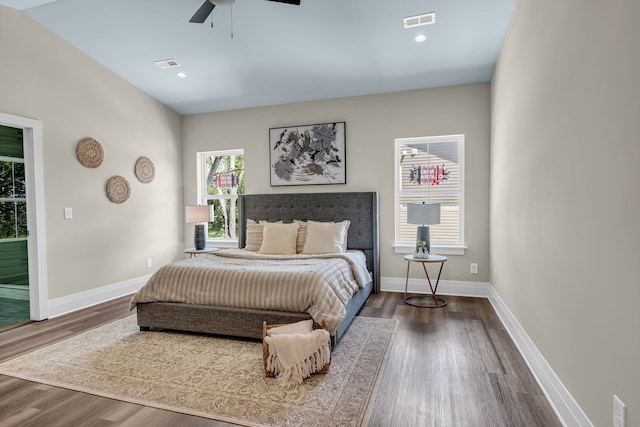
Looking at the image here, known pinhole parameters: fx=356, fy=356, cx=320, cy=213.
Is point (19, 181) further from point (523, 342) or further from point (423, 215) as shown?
point (523, 342)

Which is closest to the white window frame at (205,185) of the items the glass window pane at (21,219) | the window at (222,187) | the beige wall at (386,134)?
the window at (222,187)

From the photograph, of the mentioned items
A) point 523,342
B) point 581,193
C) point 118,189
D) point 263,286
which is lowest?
point 523,342

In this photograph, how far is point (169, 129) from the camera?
5.60 meters

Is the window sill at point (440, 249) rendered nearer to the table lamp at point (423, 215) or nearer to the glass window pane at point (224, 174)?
the table lamp at point (423, 215)

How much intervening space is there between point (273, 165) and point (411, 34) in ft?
8.62

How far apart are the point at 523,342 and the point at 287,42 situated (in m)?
3.56

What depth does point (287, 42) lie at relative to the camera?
3775mm

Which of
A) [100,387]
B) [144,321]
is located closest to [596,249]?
[100,387]

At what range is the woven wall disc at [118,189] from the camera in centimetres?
455

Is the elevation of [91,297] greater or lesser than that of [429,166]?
lesser

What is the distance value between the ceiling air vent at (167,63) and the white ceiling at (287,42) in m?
0.06

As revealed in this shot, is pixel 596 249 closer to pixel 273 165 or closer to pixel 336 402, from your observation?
pixel 336 402

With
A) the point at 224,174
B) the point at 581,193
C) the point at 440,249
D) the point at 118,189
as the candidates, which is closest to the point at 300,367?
the point at 581,193

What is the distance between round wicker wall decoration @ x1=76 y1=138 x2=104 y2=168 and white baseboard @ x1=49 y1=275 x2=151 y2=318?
1537 millimetres
